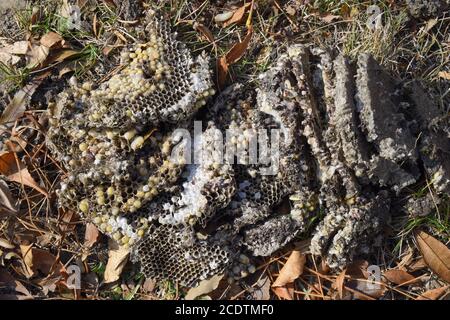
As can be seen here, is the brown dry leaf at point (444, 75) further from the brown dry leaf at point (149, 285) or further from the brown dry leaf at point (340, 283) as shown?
the brown dry leaf at point (149, 285)

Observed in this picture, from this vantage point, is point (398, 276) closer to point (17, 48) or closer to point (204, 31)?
point (204, 31)

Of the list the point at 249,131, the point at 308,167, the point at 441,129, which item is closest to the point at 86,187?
the point at 249,131

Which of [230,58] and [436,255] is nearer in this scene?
[436,255]

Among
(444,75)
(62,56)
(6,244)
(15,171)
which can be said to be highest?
(62,56)

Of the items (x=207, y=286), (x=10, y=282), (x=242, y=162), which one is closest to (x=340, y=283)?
(x=207, y=286)

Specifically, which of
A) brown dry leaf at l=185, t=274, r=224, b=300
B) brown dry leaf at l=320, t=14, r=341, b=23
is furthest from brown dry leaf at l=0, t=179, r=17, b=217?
brown dry leaf at l=320, t=14, r=341, b=23

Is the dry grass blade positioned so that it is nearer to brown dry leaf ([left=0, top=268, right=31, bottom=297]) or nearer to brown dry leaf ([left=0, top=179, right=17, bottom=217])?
brown dry leaf ([left=0, top=179, right=17, bottom=217])

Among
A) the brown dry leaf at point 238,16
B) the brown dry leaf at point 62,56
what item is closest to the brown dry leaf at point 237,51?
the brown dry leaf at point 238,16

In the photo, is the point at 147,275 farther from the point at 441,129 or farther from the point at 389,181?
the point at 441,129
